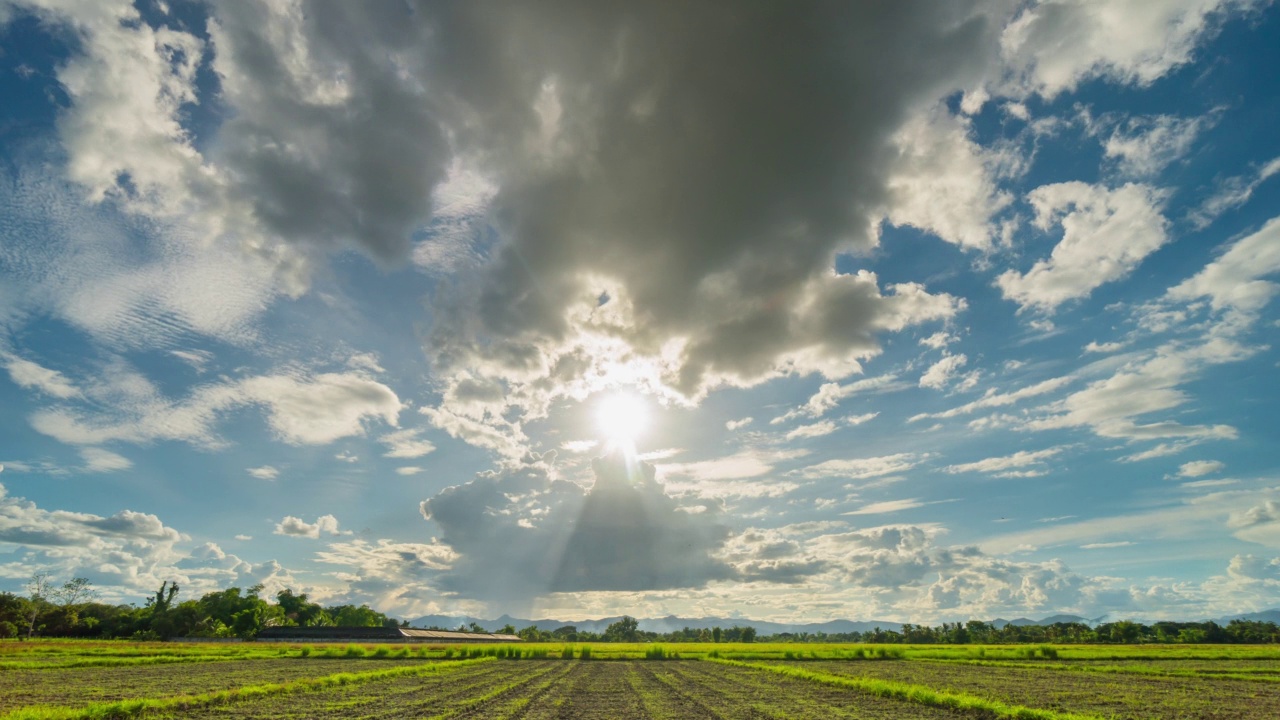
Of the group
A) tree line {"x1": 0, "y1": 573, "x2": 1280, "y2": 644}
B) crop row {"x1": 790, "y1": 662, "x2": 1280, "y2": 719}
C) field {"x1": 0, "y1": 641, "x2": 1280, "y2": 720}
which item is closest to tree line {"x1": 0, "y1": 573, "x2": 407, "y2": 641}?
tree line {"x1": 0, "y1": 573, "x2": 1280, "y2": 644}

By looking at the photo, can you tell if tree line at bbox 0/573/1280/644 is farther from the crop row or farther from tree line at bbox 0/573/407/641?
the crop row

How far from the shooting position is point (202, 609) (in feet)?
481

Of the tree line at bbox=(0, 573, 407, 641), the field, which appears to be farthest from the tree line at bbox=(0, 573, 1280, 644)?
the field

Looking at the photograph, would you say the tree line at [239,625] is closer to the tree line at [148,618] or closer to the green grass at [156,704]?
the tree line at [148,618]

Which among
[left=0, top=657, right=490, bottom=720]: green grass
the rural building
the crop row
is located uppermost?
[left=0, top=657, right=490, bottom=720]: green grass

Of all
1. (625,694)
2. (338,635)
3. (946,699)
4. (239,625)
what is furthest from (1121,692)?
(239,625)

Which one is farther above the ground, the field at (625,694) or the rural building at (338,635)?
the field at (625,694)

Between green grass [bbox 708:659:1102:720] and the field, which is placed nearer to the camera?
green grass [bbox 708:659:1102:720]

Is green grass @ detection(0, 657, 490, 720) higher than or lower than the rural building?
higher

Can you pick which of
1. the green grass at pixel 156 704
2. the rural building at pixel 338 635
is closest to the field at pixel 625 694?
the green grass at pixel 156 704

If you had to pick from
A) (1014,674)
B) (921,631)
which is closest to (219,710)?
(1014,674)

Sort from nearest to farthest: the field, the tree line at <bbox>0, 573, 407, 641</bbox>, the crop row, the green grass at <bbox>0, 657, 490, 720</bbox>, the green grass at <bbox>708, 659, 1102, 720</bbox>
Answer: the green grass at <bbox>0, 657, 490, 720</bbox> → the green grass at <bbox>708, 659, 1102, 720</bbox> → the field → the crop row → the tree line at <bbox>0, 573, 407, 641</bbox>

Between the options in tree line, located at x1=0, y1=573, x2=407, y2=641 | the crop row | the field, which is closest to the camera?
the field

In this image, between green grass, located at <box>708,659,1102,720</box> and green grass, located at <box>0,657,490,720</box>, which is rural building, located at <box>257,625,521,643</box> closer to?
green grass, located at <box>0,657,490,720</box>
